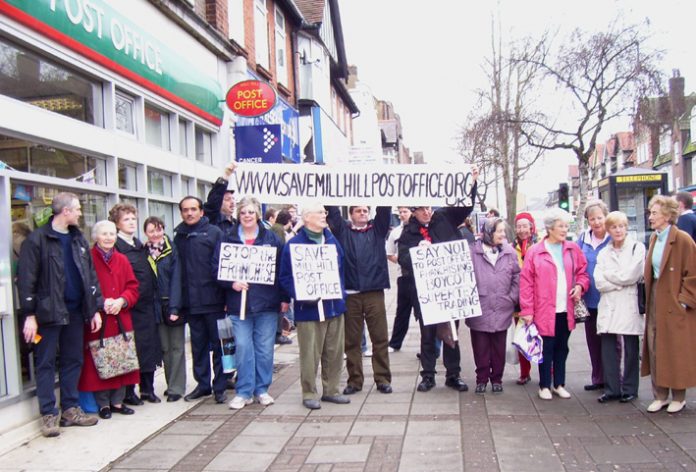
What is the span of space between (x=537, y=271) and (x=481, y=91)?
67.8ft

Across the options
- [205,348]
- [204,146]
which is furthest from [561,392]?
[204,146]

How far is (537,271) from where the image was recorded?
6.30 meters

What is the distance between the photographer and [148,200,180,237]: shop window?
9.34m

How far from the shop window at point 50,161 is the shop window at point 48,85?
424mm

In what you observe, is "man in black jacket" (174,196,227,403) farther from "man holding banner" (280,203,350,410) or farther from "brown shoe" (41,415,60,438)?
"brown shoe" (41,415,60,438)

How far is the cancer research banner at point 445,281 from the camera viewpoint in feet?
21.4

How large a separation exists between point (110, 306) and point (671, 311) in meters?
4.85

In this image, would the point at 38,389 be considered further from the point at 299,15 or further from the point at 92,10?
the point at 299,15

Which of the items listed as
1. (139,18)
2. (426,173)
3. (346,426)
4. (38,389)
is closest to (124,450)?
(38,389)

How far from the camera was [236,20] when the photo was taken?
13320mm

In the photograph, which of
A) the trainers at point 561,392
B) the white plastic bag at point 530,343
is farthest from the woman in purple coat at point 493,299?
the trainers at point 561,392

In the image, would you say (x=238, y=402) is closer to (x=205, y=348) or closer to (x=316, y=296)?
(x=205, y=348)

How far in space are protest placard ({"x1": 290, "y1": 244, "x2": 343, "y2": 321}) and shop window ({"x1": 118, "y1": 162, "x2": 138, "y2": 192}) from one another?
3.04 meters

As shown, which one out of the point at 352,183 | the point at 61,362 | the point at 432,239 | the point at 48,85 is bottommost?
the point at 61,362
